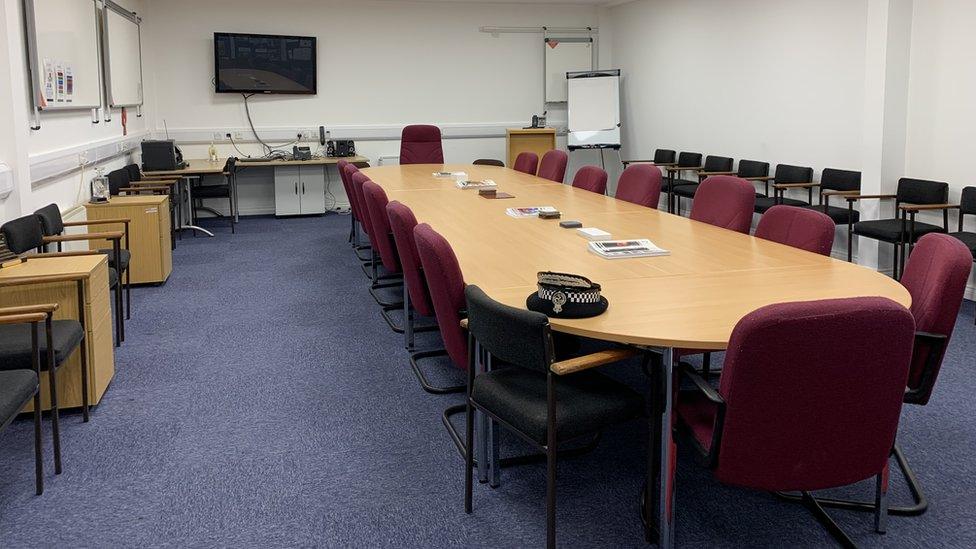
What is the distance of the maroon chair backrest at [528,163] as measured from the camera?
25.2 ft

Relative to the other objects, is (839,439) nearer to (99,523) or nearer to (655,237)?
(655,237)

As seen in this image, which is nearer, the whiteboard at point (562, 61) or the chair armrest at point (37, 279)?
the chair armrest at point (37, 279)

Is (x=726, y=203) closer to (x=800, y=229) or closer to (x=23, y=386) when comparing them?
(x=800, y=229)

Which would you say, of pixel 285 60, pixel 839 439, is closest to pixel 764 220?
pixel 839 439

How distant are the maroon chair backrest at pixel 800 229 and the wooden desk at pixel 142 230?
421 cm

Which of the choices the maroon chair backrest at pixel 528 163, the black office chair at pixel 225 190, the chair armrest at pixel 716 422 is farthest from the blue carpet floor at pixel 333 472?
the black office chair at pixel 225 190

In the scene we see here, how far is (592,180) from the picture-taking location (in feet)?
19.8

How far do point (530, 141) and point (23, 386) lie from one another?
8.41 m

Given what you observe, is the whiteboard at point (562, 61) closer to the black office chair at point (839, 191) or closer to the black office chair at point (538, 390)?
the black office chair at point (839, 191)

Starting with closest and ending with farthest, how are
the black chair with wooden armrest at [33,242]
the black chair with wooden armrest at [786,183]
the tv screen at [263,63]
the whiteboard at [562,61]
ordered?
1. the black chair with wooden armrest at [33,242]
2. the black chair with wooden armrest at [786,183]
3. the tv screen at [263,63]
4. the whiteboard at [562,61]

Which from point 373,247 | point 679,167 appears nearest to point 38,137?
point 373,247

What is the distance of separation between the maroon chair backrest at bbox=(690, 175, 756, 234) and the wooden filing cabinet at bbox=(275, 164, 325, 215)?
594cm

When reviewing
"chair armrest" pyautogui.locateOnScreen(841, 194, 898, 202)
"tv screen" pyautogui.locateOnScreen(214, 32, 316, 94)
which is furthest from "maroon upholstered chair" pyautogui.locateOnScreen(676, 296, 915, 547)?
"tv screen" pyautogui.locateOnScreen(214, 32, 316, 94)

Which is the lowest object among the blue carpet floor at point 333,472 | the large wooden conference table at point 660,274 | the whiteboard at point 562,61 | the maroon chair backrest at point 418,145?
the blue carpet floor at point 333,472
